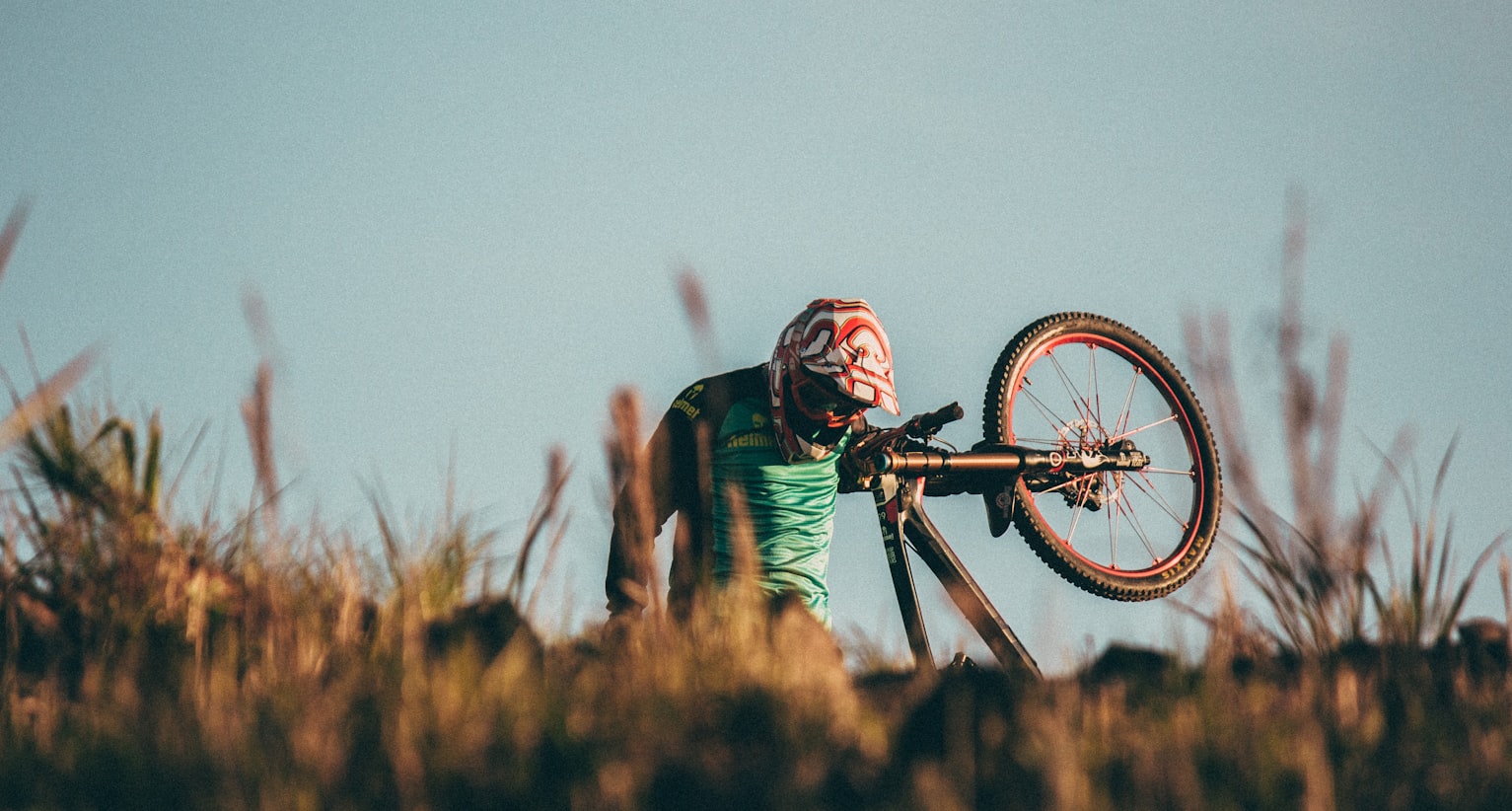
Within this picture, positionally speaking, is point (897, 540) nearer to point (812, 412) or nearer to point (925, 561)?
point (925, 561)

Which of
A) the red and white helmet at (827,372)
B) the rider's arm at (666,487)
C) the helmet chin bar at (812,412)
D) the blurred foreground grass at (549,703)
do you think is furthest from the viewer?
the helmet chin bar at (812,412)

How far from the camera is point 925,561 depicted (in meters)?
6.71

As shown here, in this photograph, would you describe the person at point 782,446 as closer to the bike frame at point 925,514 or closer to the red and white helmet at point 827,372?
the red and white helmet at point 827,372

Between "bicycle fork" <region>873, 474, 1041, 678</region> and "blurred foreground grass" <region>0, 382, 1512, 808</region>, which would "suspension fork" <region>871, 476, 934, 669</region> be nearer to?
"bicycle fork" <region>873, 474, 1041, 678</region>

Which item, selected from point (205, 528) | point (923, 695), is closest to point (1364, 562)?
point (923, 695)

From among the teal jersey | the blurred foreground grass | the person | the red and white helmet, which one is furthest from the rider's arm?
the blurred foreground grass

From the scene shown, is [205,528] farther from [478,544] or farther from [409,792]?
[409,792]

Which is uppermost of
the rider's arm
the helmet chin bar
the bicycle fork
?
the helmet chin bar

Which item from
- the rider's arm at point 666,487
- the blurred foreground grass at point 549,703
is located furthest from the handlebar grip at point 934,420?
the blurred foreground grass at point 549,703

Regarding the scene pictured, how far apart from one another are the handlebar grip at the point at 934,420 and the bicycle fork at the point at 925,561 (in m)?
0.25

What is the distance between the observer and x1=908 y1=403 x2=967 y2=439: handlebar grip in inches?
254

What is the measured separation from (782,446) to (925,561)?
3.14 feet

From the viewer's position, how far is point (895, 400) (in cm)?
621

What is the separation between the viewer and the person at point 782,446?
6.05m
